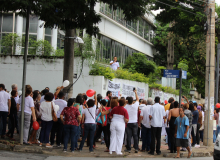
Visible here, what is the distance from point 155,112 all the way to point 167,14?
10.0 metres

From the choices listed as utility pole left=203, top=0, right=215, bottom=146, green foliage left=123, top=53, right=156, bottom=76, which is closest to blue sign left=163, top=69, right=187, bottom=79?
utility pole left=203, top=0, right=215, bottom=146

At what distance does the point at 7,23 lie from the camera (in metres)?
23.2

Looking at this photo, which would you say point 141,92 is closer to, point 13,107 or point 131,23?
point 131,23

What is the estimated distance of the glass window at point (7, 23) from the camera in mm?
23078

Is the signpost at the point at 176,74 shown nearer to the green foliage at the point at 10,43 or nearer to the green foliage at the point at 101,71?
the green foliage at the point at 101,71

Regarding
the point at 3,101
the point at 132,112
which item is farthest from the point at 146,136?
the point at 3,101

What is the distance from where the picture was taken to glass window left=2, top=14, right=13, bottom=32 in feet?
75.7

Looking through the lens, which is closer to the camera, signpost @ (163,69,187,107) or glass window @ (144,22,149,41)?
signpost @ (163,69,187,107)

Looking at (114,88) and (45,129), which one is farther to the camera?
(114,88)

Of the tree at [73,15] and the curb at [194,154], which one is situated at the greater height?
the tree at [73,15]

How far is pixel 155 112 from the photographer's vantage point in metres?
11.4

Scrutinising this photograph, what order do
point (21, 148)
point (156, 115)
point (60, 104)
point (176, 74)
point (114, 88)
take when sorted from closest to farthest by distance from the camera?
point (21, 148), point (60, 104), point (156, 115), point (176, 74), point (114, 88)

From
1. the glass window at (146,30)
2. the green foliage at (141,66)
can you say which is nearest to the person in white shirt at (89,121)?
the green foliage at (141,66)

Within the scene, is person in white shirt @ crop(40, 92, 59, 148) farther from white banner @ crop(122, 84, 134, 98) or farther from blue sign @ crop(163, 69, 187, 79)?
white banner @ crop(122, 84, 134, 98)
